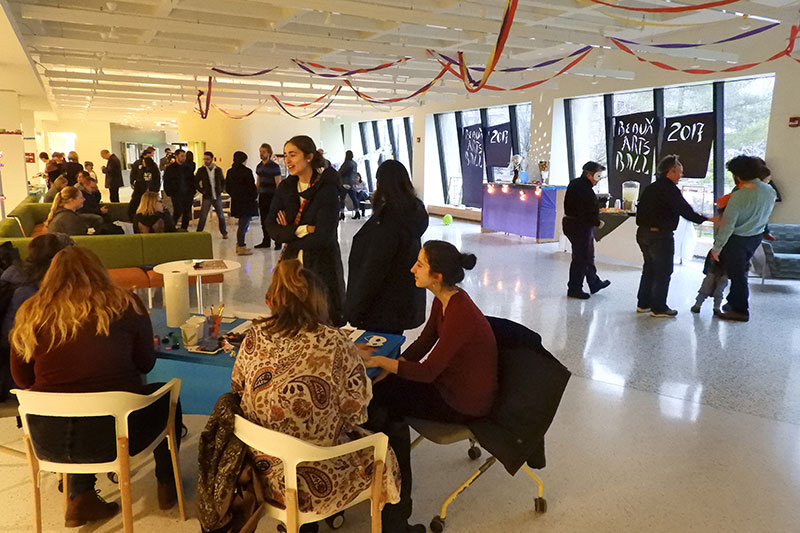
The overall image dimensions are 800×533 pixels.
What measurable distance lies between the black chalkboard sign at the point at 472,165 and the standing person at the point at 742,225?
29.2 ft

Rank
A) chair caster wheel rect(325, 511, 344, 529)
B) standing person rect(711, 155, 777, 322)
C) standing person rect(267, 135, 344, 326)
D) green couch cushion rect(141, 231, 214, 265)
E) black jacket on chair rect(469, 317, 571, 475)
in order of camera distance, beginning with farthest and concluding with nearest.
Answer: green couch cushion rect(141, 231, 214, 265) < standing person rect(711, 155, 777, 322) < standing person rect(267, 135, 344, 326) < chair caster wheel rect(325, 511, 344, 529) < black jacket on chair rect(469, 317, 571, 475)

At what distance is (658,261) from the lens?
5.79 m

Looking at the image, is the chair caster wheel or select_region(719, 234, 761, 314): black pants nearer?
the chair caster wheel

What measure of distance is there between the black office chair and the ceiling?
4.60 meters

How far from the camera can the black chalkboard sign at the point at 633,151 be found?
33.6ft

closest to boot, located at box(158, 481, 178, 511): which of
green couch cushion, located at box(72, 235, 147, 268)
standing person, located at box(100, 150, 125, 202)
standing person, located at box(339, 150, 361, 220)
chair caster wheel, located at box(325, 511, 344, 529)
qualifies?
chair caster wheel, located at box(325, 511, 344, 529)

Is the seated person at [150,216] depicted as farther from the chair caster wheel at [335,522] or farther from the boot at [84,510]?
the chair caster wheel at [335,522]

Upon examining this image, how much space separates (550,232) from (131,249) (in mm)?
6968

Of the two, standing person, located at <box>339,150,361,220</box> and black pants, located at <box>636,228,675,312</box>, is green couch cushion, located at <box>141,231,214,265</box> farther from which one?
standing person, located at <box>339,150,361,220</box>

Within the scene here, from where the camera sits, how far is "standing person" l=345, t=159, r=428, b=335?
3.08m

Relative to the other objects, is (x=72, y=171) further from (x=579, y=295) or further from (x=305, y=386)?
(x=305, y=386)

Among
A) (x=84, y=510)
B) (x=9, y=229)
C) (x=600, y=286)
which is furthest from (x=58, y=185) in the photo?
(x=600, y=286)

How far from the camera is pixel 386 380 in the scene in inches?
106

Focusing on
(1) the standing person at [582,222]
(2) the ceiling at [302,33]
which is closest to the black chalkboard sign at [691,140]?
(2) the ceiling at [302,33]
